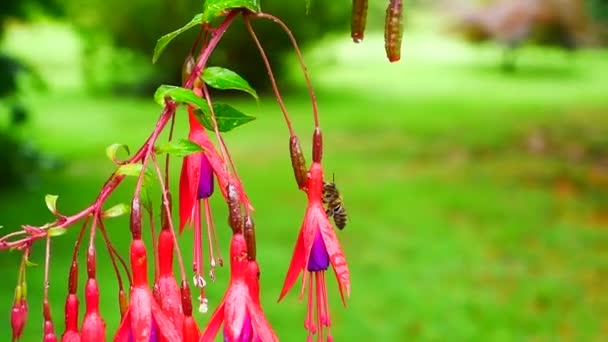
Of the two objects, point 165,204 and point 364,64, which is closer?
point 165,204

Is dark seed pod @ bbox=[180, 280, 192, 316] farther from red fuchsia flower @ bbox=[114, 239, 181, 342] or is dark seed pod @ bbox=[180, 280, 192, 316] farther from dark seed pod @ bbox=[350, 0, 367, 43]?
dark seed pod @ bbox=[350, 0, 367, 43]

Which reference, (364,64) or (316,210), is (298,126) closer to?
(364,64)

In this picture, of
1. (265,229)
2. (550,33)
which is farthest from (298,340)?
(550,33)

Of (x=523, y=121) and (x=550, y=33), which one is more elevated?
(x=550, y=33)

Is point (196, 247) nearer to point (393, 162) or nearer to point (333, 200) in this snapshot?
point (333, 200)

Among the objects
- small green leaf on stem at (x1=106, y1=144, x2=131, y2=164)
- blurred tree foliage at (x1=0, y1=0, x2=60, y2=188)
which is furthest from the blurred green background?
small green leaf on stem at (x1=106, y1=144, x2=131, y2=164)

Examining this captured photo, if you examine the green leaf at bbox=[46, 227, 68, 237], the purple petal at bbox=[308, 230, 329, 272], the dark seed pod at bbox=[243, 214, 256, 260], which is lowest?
the purple petal at bbox=[308, 230, 329, 272]

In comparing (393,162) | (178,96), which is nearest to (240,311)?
(178,96)
